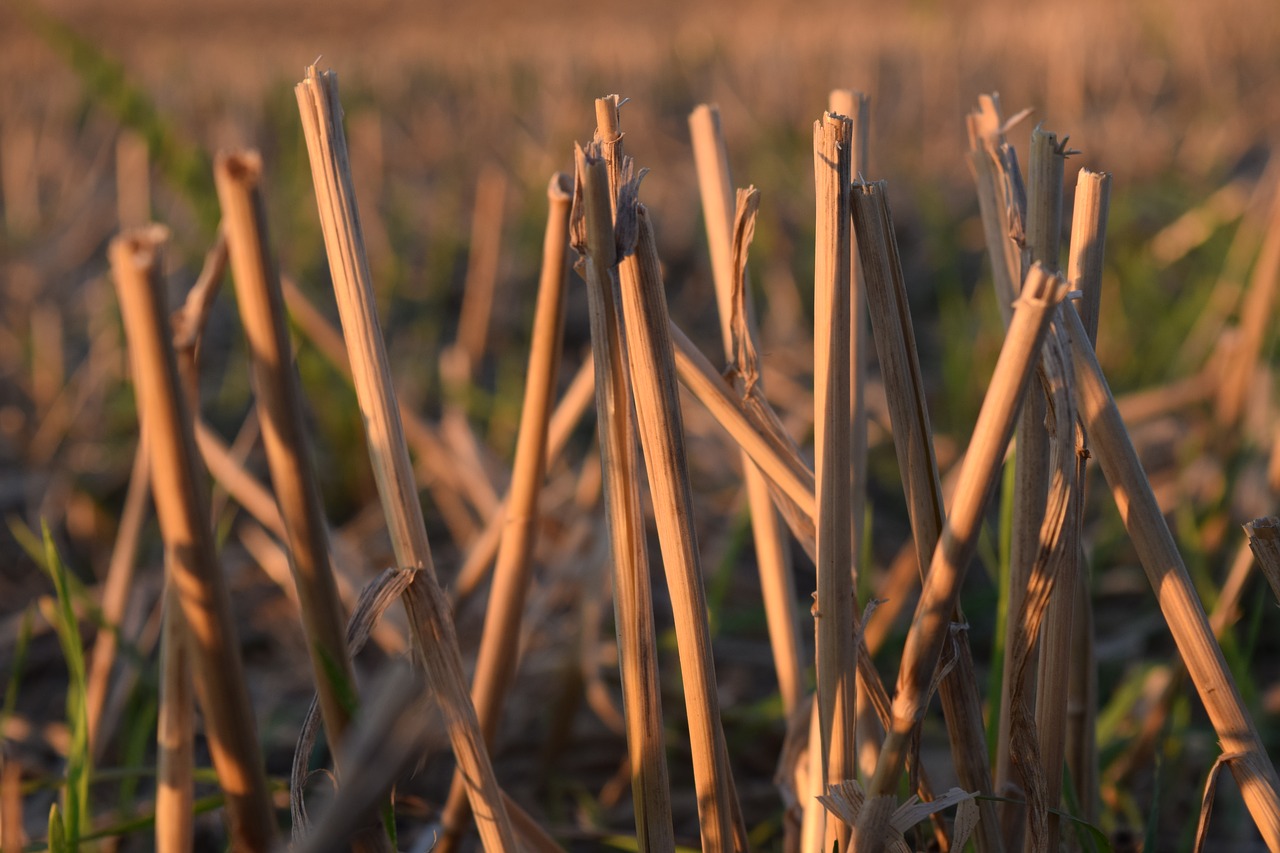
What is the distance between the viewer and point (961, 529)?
0.27m

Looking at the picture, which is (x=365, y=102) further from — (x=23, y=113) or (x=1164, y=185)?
(x=1164, y=185)

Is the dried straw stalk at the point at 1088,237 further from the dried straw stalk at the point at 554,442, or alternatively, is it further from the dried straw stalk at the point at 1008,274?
the dried straw stalk at the point at 554,442

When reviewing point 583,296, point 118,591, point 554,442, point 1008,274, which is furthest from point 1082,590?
point 583,296

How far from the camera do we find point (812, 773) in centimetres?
36

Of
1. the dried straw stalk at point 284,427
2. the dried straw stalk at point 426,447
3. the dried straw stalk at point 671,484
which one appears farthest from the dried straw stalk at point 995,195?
the dried straw stalk at point 426,447

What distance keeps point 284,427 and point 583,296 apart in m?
1.35

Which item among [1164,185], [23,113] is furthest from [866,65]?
[23,113]

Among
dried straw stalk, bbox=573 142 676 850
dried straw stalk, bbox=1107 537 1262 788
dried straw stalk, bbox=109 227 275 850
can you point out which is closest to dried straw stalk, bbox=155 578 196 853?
dried straw stalk, bbox=109 227 275 850

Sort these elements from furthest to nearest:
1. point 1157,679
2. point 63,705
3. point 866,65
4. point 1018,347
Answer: point 866,65 → point 63,705 → point 1157,679 → point 1018,347

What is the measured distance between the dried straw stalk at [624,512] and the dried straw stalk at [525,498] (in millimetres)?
44

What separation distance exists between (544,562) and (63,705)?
1.35ft

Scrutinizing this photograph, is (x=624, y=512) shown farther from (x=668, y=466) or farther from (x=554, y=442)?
(x=554, y=442)

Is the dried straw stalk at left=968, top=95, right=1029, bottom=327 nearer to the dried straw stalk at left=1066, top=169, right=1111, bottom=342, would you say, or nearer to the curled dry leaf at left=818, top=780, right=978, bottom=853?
the dried straw stalk at left=1066, top=169, right=1111, bottom=342

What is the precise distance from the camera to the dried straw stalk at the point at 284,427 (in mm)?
259
